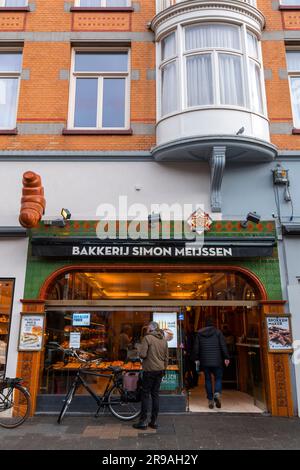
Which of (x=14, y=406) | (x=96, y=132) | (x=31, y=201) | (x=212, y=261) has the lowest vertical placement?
(x=14, y=406)

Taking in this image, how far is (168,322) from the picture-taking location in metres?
9.09

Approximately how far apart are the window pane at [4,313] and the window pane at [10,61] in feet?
18.6

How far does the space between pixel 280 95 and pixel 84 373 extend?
800 cm

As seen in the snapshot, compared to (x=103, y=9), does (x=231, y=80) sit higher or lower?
lower

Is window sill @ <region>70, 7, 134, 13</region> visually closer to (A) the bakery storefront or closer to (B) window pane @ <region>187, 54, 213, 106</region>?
(B) window pane @ <region>187, 54, 213, 106</region>

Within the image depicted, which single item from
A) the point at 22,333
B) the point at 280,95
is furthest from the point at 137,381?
the point at 280,95

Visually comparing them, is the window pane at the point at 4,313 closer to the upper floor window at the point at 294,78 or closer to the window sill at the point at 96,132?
the window sill at the point at 96,132

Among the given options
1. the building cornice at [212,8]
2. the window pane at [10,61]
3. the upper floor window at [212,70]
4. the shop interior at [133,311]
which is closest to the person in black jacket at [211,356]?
the shop interior at [133,311]

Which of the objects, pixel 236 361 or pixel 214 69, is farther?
pixel 236 361

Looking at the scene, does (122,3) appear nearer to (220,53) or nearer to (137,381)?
(220,53)

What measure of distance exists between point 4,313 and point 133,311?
2.85 m

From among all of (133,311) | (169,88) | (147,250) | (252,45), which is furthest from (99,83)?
(133,311)

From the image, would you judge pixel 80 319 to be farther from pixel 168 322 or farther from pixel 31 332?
pixel 168 322
